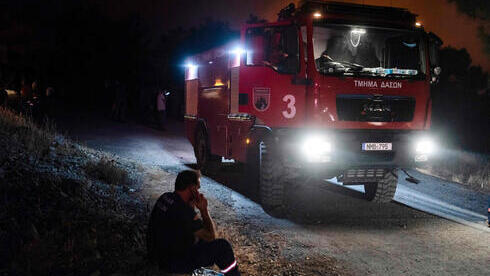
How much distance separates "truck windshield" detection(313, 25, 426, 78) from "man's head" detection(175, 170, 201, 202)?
4061 mm

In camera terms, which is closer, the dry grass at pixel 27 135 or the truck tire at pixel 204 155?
the dry grass at pixel 27 135

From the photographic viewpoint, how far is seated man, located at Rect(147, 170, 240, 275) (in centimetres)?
421

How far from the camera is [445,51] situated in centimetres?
3516

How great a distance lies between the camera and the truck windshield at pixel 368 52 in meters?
7.99

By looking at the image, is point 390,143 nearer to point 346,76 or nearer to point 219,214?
point 346,76

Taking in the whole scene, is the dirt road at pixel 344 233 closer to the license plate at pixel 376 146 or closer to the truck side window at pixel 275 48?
the license plate at pixel 376 146

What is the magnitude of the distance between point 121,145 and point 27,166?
857 cm

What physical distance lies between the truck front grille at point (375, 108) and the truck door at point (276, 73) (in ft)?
2.39

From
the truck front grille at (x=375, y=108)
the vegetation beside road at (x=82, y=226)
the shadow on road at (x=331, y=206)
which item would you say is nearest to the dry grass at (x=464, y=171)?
the shadow on road at (x=331, y=206)

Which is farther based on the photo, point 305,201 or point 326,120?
point 305,201

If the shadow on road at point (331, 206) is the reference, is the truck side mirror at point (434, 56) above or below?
above

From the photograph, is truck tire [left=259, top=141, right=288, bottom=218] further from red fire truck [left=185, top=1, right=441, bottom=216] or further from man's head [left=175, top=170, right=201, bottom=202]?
man's head [left=175, top=170, right=201, bottom=202]

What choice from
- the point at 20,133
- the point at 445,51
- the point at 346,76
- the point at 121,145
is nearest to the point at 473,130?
the point at 445,51

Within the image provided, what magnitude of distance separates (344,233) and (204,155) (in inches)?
220
